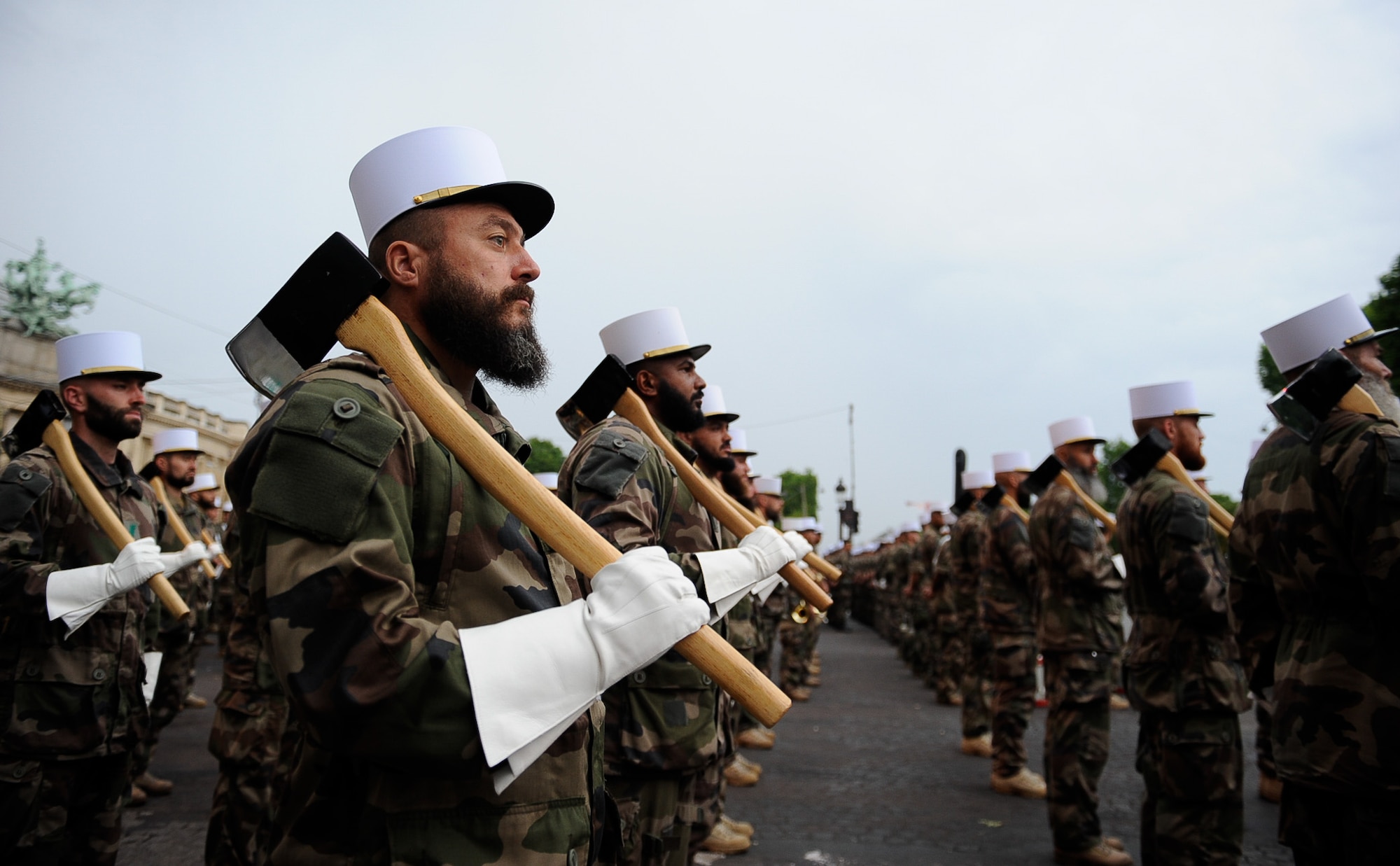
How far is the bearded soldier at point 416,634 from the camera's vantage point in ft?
5.42

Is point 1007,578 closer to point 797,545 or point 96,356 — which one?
point 797,545

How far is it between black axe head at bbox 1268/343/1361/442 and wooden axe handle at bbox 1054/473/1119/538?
11.0 feet

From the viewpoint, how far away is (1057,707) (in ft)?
21.5

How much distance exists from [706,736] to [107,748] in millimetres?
2835

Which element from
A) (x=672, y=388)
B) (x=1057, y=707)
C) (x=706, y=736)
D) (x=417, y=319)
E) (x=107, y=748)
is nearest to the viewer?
(x=417, y=319)

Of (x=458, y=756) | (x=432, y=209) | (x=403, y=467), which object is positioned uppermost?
(x=432, y=209)

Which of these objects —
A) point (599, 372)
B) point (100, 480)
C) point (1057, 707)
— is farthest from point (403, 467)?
point (1057, 707)

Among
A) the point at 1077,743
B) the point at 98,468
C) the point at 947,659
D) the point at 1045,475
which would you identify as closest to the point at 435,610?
the point at 98,468

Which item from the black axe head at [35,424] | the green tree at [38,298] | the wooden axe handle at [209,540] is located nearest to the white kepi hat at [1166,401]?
the black axe head at [35,424]

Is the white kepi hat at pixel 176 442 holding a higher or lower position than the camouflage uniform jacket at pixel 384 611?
higher

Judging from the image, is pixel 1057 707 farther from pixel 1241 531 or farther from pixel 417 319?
pixel 417 319

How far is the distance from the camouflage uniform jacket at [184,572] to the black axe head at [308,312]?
6.44 meters

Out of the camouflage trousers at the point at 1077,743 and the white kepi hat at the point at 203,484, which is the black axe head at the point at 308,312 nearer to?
the camouflage trousers at the point at 1077,743

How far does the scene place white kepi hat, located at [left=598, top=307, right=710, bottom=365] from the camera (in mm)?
4855
